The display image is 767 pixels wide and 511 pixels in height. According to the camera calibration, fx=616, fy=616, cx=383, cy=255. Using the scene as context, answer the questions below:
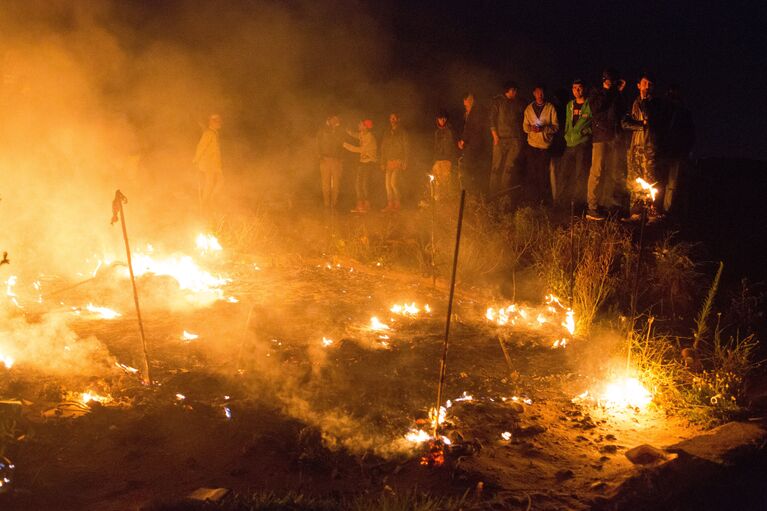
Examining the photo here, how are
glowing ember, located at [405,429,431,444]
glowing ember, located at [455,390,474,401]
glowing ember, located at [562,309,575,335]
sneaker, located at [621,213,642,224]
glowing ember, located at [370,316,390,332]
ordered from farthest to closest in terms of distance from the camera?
sneaker, located at [621,213,642,224] < glowing ember, located at [370,316,390,332] < glowing ember, located at [562,309,575,335] < glowing ember, located at [455,390,474,401] < glowing ember, located at [405,429,431,444]

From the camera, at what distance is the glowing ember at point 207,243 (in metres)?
9.70

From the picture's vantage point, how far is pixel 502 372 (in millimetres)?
5594

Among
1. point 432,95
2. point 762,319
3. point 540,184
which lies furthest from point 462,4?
point 762,319

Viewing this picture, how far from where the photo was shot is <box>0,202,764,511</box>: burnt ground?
12.7ft

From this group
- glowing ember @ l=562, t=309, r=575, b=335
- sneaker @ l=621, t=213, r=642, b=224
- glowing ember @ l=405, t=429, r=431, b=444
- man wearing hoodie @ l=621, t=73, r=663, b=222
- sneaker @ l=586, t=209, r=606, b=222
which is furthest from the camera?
sneaker @ l=586, t=209, r=606, b=222

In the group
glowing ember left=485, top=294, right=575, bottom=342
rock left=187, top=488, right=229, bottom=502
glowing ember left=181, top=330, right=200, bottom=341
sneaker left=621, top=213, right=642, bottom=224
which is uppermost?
sneaker left=621, top=213, right=642, bottom=224

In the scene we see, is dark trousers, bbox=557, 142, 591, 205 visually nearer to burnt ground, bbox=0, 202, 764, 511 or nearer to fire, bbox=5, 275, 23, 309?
burnt ground, bbox=0, 202, 764, 511

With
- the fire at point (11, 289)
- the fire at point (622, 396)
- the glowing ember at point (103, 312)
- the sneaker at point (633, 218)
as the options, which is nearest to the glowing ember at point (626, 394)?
the fire at point (622, 396)

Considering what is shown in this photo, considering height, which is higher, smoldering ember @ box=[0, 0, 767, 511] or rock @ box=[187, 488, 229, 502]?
smoldering ember @ box=[0, 0, 767, 511]

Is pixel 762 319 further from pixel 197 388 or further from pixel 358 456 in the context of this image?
pixel 197 388

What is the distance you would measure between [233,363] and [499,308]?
3.13 m

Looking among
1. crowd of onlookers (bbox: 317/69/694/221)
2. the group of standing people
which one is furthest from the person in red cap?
the group of standing people

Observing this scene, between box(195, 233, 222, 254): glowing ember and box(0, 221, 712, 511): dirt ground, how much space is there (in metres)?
2.65

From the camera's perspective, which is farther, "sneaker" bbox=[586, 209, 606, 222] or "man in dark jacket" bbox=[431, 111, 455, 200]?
"man in dark jacket" bbox=[431, 111, 455, 200]
